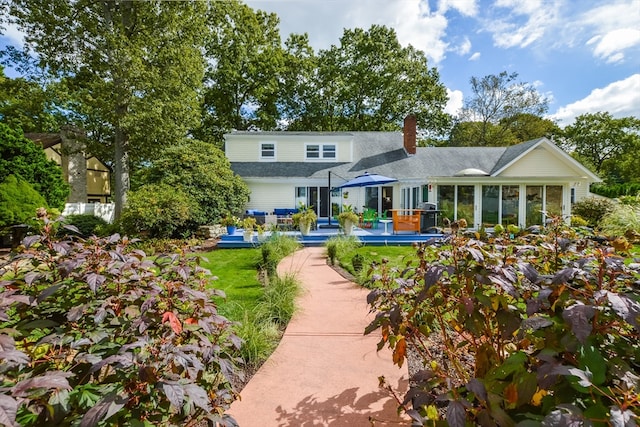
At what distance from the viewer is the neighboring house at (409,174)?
617 inches

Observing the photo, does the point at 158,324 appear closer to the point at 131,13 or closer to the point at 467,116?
the point at 131,13

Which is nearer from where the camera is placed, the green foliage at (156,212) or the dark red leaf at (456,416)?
the dark red leaf at (456,416)

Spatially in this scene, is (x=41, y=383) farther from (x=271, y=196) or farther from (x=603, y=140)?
(x=603, y=140)

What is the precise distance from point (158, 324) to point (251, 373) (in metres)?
1.95

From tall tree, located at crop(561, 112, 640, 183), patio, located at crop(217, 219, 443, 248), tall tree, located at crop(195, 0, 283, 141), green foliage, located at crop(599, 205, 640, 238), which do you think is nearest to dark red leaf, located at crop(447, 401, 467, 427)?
patio, located at crop(217, 219, 443, 248)

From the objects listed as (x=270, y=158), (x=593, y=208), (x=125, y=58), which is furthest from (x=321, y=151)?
(x=593, y=208)

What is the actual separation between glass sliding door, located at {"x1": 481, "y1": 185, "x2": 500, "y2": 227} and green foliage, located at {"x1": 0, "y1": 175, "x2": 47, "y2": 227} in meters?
19.2

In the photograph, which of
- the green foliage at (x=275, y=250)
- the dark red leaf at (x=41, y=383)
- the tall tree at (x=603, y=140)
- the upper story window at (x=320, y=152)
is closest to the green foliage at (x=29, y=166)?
the green foliage at (x=275, y=250)

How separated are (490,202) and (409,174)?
525cm

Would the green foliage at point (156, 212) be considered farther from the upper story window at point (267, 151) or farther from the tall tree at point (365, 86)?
the tall tree at point (365, 86)

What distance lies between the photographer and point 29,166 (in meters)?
13.0

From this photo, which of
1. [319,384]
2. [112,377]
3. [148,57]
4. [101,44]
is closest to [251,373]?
[319,384]

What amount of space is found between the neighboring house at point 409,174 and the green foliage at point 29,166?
9016 millimetres

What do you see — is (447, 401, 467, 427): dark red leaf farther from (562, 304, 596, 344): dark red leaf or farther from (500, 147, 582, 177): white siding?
(500, 147, 582, 177): white siding
